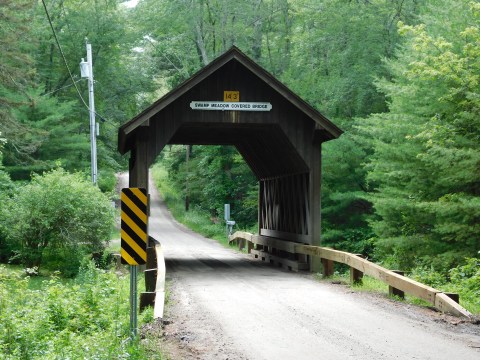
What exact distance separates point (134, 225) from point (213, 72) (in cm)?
857

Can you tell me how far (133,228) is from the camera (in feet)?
24.8

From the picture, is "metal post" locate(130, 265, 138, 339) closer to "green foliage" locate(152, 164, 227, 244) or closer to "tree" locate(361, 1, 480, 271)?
"tree" locate(361, 1, 480, 271)

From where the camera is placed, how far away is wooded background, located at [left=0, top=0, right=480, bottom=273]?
650 inches

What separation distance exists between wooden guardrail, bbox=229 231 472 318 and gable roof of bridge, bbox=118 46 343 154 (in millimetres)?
2840

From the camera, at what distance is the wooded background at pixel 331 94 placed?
16.5m

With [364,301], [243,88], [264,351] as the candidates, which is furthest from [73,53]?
[264,351]

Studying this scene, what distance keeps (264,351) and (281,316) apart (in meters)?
2.23

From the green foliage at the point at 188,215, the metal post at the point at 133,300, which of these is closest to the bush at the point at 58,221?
the green foliage at the point at 188,215

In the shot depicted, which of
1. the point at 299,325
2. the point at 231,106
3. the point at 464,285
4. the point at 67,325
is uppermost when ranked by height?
the point at 231,106

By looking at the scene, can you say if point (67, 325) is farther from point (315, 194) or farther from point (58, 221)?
point (58, 221)

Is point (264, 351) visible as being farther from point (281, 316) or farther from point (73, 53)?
point (73, 53)

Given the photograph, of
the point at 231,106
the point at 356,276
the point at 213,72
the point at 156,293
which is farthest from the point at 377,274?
the point at 213,72

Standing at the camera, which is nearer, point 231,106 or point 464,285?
point 464,285

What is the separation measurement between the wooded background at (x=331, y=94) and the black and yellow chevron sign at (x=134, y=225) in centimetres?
926
